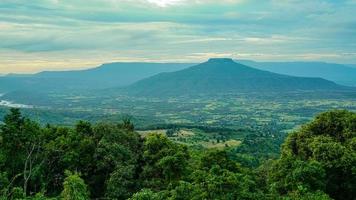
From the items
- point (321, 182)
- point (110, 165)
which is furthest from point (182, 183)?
point (110, 165)

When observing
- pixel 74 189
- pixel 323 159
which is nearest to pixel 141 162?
pixel 74 189

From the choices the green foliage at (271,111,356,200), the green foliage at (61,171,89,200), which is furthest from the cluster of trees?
the green foliage at (61,171,89,200)

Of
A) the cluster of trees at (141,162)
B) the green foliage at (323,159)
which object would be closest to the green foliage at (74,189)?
the cluster of trees at (141,162)

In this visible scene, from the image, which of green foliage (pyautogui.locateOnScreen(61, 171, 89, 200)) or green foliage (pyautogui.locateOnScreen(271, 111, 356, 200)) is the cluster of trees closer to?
green foliage (pyautogui.locateOnScreen(271, 111, 356, 200))

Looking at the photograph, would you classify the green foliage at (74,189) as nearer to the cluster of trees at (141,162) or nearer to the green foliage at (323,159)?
the cluster of trees at (141,162)

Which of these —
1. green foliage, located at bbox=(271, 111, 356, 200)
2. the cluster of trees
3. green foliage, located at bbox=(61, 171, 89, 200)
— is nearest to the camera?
green foliage, located at bbox=(61, 171, 89, 200)

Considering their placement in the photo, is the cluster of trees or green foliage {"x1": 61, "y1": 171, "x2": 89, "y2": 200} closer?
green foliage {"x1": 61, "y1": 171, "x2": 89, "y2": 200}

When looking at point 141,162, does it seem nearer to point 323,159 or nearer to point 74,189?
point 74,189

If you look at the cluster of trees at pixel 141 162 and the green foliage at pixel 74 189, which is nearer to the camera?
the green foliage at pixel 74 189

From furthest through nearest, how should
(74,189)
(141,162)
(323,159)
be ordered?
1. (141,162)
2. (323,159)
3. (74,189)
